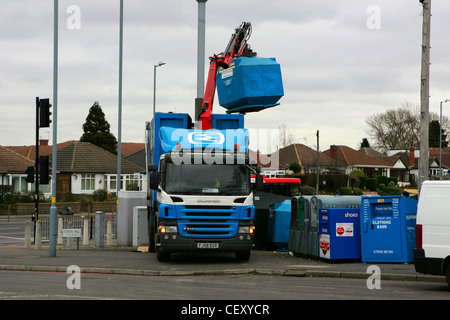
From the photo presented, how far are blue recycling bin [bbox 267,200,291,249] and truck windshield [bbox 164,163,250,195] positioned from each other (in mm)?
4370

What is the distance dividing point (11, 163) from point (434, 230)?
53836mm

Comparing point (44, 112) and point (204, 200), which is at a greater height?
point (44, 112)

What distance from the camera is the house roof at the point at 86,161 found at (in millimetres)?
68075

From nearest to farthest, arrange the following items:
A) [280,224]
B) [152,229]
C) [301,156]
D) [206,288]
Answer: [206,288]
[152,229]
[280,224]
[301,156]

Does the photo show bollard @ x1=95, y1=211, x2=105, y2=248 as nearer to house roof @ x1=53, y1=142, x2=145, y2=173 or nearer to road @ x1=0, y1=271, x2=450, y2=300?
road @ x1=0, y1=271, x2=450, y2=300

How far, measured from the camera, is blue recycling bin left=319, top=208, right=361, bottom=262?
16.9 meters

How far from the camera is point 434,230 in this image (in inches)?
489

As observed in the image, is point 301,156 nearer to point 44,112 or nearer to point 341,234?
point 44,112

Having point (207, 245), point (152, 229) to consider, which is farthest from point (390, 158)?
point (207, 245)

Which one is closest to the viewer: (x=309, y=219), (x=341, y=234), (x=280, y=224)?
(x=341, y=234)

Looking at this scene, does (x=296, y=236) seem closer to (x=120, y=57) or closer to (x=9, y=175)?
(x=120, y=57)

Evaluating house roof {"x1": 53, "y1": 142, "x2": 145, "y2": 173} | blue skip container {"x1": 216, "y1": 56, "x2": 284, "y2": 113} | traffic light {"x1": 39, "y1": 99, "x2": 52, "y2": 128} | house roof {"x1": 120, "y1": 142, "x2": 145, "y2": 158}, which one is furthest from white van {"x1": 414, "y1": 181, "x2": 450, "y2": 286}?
house roof {"x1": 120, "y1": 142, "x2": 145, "y2": 158}

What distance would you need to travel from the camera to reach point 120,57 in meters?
33.4
